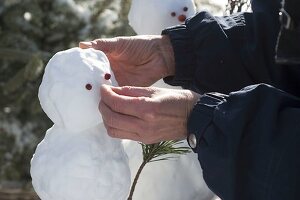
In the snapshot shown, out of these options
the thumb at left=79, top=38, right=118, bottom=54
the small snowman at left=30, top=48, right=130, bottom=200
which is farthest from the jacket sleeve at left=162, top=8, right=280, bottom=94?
the small snowman at left=30, top=48, right=130, bottom=200

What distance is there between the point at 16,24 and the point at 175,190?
134 cm

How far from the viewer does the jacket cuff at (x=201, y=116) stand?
27.5 inches

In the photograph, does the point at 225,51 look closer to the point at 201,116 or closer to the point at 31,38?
the point at 201,116

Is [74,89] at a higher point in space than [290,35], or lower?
lower

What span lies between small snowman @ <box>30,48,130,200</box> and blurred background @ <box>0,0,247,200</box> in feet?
3.87

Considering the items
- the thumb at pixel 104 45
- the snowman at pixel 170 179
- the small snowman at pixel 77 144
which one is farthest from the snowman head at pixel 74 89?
the snowman at pixel 170 179

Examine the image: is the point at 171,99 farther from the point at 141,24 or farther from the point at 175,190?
the point at 141,24

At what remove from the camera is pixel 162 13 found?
1172 millimetres

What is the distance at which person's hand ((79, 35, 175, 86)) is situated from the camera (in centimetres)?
97

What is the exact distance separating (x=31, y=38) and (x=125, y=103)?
4.94 feet

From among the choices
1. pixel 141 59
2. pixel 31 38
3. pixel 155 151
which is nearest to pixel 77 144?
pixel 155 151

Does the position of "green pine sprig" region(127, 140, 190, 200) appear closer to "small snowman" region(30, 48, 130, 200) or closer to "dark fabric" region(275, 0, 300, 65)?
"small snowman" region(30, 48, 130, 200)

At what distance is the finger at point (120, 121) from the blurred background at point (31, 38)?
121 centimetres

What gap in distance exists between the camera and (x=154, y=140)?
2.51 feet
